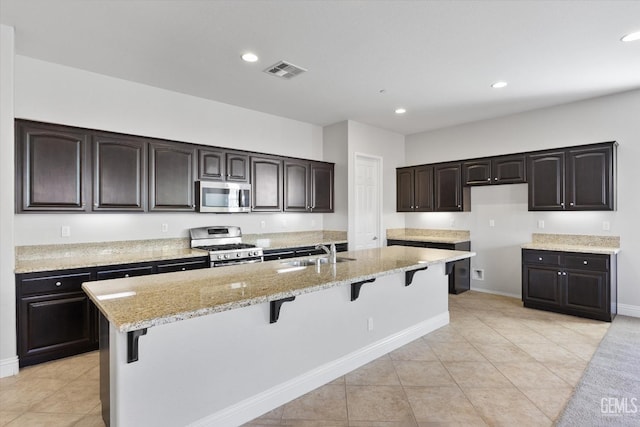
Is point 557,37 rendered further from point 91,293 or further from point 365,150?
point 91,293

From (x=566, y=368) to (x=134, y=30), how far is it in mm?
4851

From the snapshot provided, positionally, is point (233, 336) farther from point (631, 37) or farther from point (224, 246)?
point (631, 37)

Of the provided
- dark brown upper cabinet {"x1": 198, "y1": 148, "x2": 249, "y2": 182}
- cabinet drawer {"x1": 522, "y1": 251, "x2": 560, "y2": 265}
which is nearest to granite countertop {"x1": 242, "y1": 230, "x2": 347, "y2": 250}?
dark brown upper cabinet {"x1": 198, "y1": 148, "x2": 249, "y2": 182}

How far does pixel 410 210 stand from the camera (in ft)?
21.2

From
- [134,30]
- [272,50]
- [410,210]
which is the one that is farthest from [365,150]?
[134,30]

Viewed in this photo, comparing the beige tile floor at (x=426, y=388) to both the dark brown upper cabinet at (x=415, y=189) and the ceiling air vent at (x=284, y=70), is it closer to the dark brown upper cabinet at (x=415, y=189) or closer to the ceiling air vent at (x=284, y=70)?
the dark brown upper cabinet at (x=415, y=189)

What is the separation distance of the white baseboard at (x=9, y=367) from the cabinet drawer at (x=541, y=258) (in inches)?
234

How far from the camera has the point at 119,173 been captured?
3670 mm

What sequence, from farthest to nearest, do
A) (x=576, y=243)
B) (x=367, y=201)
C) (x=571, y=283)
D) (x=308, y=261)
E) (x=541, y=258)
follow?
(x=367, y=201) → (x=576, y=243) → (x=541, y=258) → (x=571, y=283) → (x=308, y=261)

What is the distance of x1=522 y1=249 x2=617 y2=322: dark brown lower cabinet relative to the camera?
4.15 metres

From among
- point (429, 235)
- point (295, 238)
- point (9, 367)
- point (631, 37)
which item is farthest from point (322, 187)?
point (9, 367)

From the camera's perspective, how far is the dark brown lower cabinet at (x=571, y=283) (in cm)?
415

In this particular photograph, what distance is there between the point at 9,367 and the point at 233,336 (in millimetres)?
2304

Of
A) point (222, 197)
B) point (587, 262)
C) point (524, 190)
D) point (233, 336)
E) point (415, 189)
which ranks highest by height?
point (415, 189)
